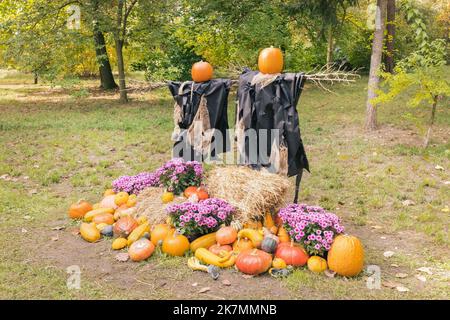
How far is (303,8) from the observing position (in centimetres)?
1486

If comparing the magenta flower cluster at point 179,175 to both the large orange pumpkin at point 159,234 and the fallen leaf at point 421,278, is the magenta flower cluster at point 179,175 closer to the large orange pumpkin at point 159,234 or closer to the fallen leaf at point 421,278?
the large orange pumpkin at point 159,234

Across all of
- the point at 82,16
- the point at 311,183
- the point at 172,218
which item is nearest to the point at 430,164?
the point at 311,183

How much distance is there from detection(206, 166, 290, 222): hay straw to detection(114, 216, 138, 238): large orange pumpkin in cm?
99

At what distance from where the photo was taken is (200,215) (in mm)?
5184

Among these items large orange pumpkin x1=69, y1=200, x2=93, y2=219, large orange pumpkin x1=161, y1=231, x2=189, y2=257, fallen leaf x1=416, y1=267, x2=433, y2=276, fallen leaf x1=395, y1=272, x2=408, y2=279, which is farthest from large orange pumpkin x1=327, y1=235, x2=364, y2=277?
large orange pumpkin x1=69, y1=200, x2=93, y2=219

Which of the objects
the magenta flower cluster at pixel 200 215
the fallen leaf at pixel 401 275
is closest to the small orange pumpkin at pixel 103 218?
the magenta flower cluster at pixel 200 215

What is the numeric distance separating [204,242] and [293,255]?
3.20ft

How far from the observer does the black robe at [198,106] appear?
231 inches

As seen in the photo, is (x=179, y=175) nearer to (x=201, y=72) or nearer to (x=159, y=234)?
(x=159, y=234)

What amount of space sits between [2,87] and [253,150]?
18.7 m

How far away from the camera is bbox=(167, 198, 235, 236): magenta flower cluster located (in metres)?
5.17

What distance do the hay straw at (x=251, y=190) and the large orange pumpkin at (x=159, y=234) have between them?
712 mm

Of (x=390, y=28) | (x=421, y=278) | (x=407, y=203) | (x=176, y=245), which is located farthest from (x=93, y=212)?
(x=390, y=28)

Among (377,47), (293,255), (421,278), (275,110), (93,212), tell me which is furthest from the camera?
(377,47)
